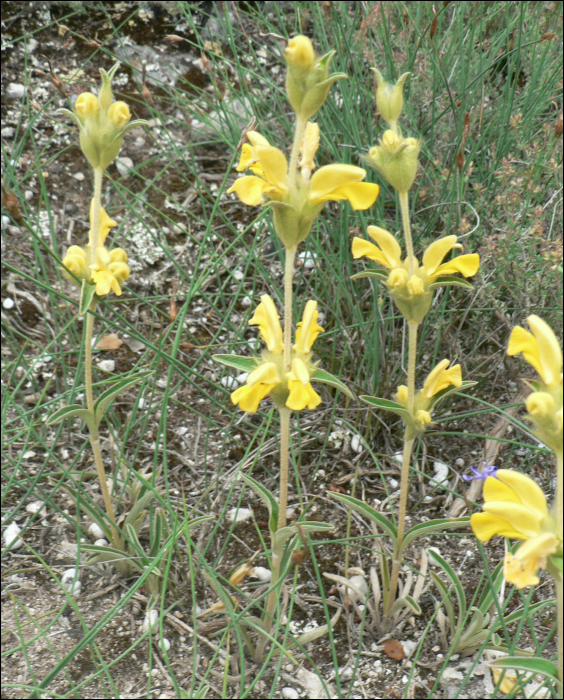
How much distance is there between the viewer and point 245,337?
2.13m

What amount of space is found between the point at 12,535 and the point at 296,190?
1.15m

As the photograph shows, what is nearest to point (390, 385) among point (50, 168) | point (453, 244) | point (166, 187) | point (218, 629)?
point (453, 244)

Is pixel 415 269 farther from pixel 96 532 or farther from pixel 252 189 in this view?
pixel 96 532

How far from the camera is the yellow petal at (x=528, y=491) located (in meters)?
A: 0.90

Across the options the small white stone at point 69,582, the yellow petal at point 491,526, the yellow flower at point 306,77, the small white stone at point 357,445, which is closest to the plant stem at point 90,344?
the small white stone at point 69,582

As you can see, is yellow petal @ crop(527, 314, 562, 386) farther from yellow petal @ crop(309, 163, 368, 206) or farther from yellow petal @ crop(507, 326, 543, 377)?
yellow petal @ crop(309, 163, 368, 206)

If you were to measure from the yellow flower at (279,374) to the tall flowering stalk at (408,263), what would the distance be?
15 centimetres

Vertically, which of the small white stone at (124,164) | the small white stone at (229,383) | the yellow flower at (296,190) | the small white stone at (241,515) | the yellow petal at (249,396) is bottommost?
the small white stone at (241,515)

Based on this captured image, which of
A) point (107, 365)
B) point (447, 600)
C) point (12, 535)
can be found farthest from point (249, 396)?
point (107, 365)

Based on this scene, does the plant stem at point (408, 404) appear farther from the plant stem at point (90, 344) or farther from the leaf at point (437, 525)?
the plant stem at point (90, 344)

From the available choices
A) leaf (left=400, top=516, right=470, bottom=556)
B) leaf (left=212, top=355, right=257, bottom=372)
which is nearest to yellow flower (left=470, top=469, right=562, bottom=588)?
leaf (left=400, top=516, right=470, bottom=556)

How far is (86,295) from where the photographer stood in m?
1.29

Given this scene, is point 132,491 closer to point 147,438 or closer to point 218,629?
point 147,438

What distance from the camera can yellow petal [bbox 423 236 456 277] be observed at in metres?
1.18
